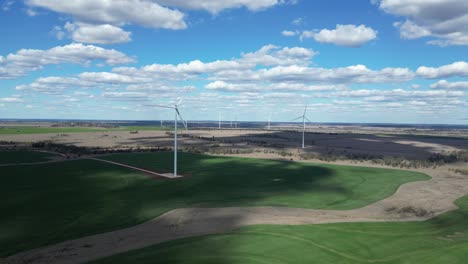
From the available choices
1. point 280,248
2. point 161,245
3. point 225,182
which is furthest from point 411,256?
point 225,182

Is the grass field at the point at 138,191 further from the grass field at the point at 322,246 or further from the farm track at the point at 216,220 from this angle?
the grass field at the point at 322,246

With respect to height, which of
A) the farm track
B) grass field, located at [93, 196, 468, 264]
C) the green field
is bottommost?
the farm track

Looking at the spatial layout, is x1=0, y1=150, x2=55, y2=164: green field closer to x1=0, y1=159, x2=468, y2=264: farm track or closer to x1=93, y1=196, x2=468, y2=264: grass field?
x1=0, y1=159, x2=468, y2=264: farm track

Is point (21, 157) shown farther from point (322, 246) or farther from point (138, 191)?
point (322, 246)

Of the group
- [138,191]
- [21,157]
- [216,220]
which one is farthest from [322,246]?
[21,157]

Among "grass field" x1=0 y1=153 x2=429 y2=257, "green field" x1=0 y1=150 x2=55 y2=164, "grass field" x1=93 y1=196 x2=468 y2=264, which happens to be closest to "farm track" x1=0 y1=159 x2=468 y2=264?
"grass field" x1=0 y1=153 x2=429 y2=257

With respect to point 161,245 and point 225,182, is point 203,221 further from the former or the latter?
point 225,182
